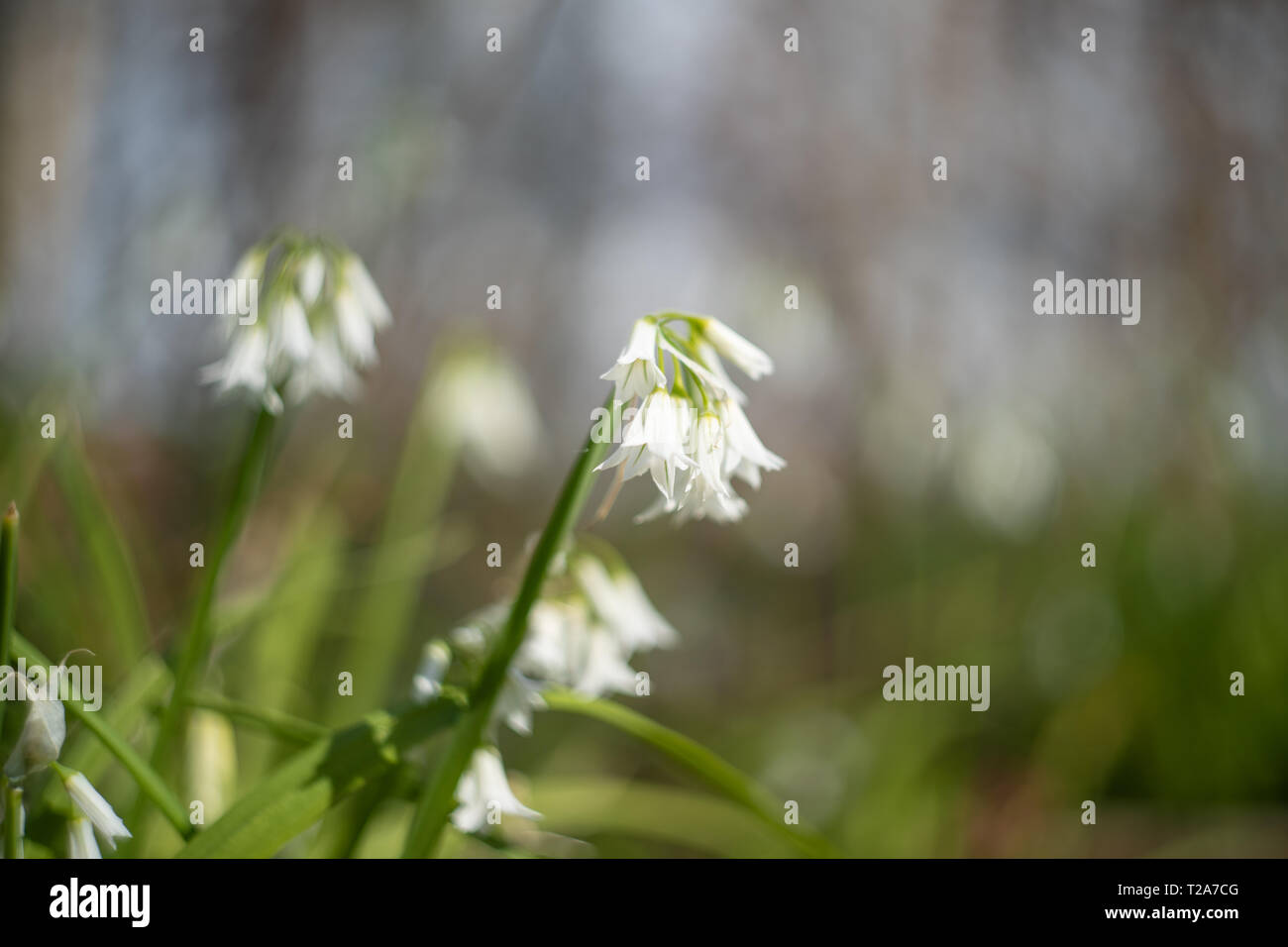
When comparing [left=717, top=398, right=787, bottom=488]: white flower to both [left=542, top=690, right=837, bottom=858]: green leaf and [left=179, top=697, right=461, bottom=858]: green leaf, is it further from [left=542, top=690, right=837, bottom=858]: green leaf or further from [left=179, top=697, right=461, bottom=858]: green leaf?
[left=179, top=697, right=461, bottom=858]: green leaf

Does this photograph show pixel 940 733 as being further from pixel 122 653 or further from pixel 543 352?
pixel 543 352

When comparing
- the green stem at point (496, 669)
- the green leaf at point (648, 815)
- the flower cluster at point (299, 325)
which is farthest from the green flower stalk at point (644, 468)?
the green leaf at point (648, 815)

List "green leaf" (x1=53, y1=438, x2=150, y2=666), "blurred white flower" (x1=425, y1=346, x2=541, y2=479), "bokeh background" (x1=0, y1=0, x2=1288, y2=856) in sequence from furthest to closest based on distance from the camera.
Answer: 1. "bokeh background" (x1=0, y1=0, x2=1288, y2=856)
2. "blurred white flower" (x1=425, y1=346, x2=541, y2=479)
3. "green leaf" (x1=53, y1=438, x2=150, y2=666)

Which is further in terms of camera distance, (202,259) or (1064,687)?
(1064,687)

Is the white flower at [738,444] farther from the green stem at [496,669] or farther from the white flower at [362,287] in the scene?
the white flower at [362,287]

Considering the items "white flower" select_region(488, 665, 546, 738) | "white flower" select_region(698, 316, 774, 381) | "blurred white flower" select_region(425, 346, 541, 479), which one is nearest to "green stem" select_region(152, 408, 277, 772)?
"white flower" select_region(488, 665, 546, 738)
